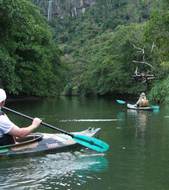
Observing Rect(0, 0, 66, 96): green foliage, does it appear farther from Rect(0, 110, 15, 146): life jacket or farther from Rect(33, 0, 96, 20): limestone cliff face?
Rect(33, 0, 96, 20): limestone cliff face

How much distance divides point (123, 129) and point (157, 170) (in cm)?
822

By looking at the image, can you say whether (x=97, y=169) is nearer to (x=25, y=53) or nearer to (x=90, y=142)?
(x=90, y=142)

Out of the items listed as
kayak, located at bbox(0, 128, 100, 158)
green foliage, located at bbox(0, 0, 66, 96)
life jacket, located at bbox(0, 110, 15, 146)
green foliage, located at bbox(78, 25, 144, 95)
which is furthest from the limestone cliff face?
life jacket, located at bbox(0, 110, 15, 146)

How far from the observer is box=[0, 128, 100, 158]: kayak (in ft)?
38.2

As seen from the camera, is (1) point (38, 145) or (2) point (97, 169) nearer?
(2) point (97, 169)

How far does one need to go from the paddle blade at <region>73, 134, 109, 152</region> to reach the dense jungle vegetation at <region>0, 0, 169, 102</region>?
1604 cm

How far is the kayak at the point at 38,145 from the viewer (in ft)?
38.2

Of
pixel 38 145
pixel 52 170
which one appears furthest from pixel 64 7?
pixel 52 170

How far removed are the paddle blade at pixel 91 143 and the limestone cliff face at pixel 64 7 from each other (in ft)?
478

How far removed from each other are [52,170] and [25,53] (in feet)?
114

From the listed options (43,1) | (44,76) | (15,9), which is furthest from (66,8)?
(15,9)

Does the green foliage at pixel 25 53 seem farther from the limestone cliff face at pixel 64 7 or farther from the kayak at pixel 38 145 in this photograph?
the limestone cliff face at pixel 64 7

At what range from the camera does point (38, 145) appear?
12383mm

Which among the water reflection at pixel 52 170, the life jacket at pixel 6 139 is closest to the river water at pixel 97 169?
the water reflection at pixel 52 170
